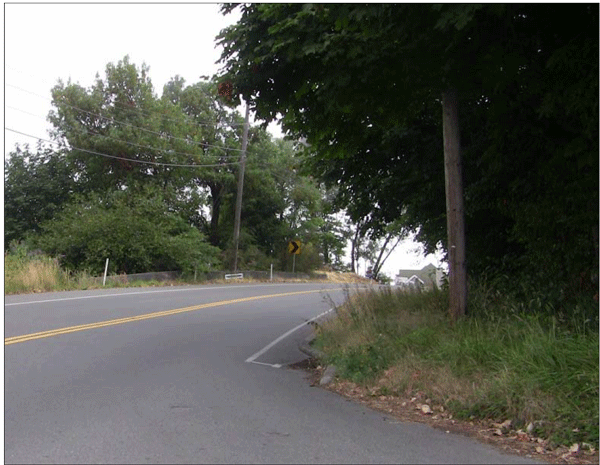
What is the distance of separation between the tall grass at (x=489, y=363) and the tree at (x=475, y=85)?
1602mm

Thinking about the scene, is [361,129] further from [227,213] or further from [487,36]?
[227,213]

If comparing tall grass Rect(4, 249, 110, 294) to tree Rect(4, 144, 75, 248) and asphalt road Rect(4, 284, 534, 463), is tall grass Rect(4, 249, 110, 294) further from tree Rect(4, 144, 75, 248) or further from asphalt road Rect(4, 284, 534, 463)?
tree Rect(4, 144, 75, 248)

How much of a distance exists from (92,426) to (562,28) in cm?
723

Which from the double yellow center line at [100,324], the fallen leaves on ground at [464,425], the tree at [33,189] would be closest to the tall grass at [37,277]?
the double yellow center line at [100,324]

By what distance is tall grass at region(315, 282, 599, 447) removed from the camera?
6043mm

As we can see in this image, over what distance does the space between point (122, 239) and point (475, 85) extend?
74.0 feet

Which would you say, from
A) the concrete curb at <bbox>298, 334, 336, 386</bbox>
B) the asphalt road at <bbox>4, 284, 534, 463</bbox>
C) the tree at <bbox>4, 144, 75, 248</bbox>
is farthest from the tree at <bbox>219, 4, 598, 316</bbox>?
the tree at <bbox>4, 144, 75, 248</bbox>

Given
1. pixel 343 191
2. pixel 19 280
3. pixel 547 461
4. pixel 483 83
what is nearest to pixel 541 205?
pixel 483 83

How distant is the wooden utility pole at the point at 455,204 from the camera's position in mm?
9266

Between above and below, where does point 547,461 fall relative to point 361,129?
below

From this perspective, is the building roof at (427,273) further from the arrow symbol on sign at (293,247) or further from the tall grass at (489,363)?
the arrow symbol on sign at (293,247)

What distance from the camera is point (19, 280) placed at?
21812mm

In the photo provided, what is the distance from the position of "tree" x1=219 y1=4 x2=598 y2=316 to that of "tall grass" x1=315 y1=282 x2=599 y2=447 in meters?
1.60

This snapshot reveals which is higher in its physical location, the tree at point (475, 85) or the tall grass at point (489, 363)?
the tree at point (475, 85)
